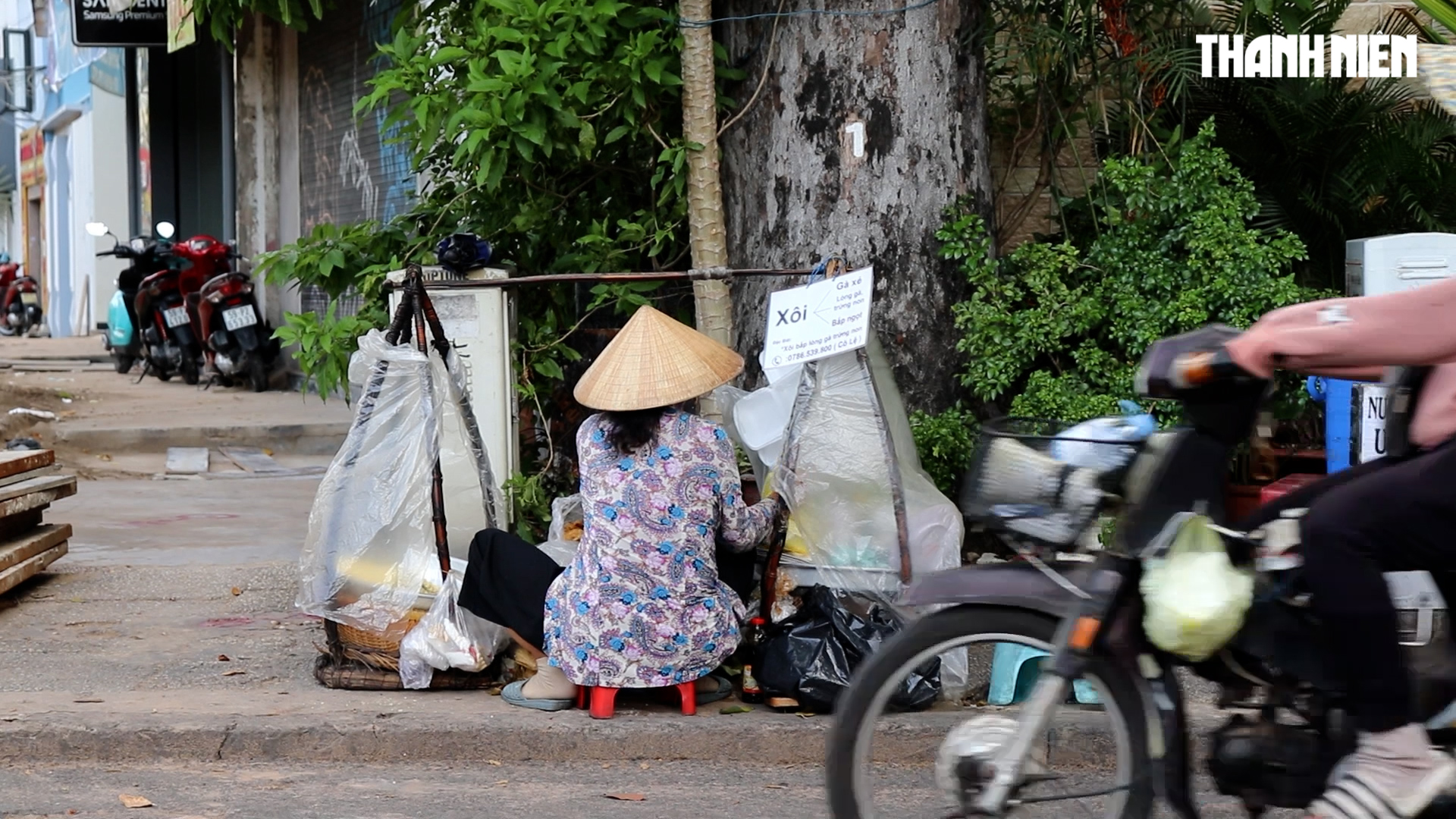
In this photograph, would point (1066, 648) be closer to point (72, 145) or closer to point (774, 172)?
point (774, 172)

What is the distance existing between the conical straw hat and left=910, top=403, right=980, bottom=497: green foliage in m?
1.24

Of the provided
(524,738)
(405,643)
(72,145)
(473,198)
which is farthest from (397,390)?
(72,145)

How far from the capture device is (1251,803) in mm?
2980

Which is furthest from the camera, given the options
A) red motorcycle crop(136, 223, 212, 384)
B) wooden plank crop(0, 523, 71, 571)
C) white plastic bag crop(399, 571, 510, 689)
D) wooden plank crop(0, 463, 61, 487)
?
red motorcycle crop(136, 223, 212, 384)

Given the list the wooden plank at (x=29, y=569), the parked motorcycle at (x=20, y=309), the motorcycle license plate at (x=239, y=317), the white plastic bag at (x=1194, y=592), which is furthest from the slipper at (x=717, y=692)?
the parked motorcycle at (x=20, y=309)

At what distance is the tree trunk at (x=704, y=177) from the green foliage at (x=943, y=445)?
736 mm

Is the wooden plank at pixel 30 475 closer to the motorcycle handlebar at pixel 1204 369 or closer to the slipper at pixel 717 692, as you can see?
the slipper at pixel 717 692

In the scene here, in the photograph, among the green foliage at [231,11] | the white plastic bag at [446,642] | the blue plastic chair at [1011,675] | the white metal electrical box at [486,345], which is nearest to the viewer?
the blue plastic chair at [1011,675]

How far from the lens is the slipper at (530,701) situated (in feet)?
15.4

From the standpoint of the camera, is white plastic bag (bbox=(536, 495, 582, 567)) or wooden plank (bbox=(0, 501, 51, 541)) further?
wooden plank (bbox=(0, 501, 51, 541))

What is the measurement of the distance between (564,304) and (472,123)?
0.92 metres

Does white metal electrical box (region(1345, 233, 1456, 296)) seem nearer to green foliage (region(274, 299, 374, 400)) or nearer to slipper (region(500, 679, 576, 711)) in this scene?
slipper (region(500, 679, 576, 711))

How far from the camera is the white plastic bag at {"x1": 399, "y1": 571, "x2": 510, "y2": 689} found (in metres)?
4.81

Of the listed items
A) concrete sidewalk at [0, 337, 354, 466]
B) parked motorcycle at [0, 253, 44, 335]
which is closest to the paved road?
concrete sidewalk at [0, 337, 354, 466]
